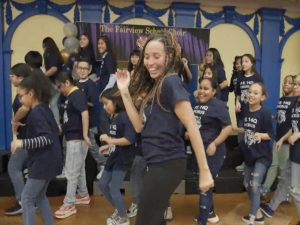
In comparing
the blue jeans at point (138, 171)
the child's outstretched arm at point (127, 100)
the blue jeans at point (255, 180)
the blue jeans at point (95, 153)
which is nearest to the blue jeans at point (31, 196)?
the blue jeans at point (138, 171)

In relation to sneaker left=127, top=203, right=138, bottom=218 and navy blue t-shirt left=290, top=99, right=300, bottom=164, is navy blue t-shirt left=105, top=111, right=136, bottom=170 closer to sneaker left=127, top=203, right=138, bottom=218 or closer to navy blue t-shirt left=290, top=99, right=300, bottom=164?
sneaker left=127, top=203, right=138, bottom=218

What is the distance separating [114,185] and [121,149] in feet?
1.09

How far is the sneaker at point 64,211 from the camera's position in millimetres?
3836

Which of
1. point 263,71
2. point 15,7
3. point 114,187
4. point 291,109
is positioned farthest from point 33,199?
point 263,71

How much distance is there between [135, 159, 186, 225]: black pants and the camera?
6.55ft

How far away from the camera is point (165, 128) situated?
6.70ft

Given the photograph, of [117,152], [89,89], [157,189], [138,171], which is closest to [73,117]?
[117,152]

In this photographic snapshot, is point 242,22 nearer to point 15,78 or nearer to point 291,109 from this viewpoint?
point 291,109

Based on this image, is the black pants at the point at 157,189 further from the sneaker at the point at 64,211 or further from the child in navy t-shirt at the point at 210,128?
the sneaker at the point at 64,211

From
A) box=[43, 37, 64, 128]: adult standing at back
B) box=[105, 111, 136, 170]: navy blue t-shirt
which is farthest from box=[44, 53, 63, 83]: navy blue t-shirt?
box=[105, 111, 136, 170]: navy blue t-shirt

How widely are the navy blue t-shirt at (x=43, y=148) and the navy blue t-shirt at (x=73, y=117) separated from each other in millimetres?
795

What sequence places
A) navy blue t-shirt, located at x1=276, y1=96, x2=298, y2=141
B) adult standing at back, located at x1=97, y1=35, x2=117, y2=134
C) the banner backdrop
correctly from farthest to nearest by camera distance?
the banner backdrop
adult standing at back, located at x1=97, y1=35, x2=117, y2=134
navy blue t-shirt, located at x1=276, y1=96, x2=298, y2=141

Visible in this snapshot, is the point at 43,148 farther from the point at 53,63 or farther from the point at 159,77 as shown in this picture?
the point at 53,63

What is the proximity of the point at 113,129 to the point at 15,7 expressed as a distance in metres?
3.37
